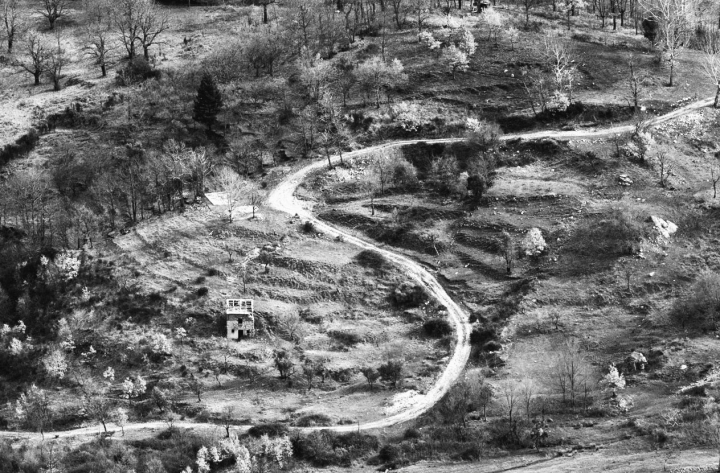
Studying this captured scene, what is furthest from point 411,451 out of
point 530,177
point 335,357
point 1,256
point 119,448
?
point 1,256

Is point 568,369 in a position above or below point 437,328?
above

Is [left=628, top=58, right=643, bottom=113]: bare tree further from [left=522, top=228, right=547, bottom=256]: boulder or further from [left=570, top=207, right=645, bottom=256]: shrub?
[left=522, top=228, right=547, bottom=256]: boulder

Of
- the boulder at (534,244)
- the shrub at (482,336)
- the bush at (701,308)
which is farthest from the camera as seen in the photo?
the boulder at (534,244)

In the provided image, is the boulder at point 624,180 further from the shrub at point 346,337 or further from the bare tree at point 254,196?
the bare tree at point 254,196

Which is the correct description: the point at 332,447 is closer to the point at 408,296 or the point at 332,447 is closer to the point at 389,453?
the point at 389,453

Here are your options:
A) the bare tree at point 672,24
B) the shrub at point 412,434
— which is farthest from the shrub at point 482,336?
the bare tree at point 672,24

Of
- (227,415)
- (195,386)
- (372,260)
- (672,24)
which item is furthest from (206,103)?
(672,24)

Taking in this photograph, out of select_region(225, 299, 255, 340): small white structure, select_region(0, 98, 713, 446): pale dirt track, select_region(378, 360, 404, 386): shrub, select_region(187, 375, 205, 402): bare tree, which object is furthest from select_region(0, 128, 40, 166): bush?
select_region(378, 360, 404, 386): shrub
